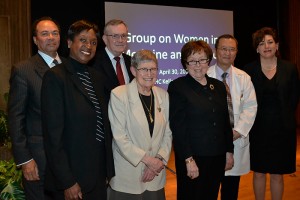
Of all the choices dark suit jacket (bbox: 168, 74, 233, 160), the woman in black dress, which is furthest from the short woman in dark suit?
the woman in black dress

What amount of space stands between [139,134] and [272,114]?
138cm

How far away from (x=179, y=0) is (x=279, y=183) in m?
4.78

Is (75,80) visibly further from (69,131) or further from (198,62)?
(198,62)

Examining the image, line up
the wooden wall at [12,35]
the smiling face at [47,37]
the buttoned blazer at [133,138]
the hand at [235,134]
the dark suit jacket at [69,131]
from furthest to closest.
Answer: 1. the wooden wall at [12,35]
2. the hand at [235,134]
3. the smiling face at [47,37]
4. the buttoned blazer at [133,138]
5. the dark suit jacket at [69,131]

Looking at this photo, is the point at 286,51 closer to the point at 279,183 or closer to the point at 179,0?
the point at 179,0

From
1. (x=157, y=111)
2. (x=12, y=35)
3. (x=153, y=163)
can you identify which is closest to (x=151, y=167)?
(x=153, y=163)

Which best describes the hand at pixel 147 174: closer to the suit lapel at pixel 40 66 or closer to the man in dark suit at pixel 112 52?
the man in dark suit at pixel 112 52

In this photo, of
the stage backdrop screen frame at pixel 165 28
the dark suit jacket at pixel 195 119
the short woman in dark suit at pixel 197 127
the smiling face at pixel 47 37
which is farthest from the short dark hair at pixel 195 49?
the stage backdrop screen frame at pixel 165 28

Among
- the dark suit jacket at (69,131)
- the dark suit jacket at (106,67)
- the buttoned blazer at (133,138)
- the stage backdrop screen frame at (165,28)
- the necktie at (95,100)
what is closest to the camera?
the dark suit jacket at (69,131)

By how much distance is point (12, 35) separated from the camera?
5.73 metres

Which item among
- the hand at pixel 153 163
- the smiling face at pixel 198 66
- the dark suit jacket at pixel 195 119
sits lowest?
the hand at pixel 153 163

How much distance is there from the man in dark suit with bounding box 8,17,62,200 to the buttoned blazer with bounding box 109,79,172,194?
0.45m

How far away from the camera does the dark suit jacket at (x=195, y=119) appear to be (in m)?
2.48

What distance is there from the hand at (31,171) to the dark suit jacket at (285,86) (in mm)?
1825
